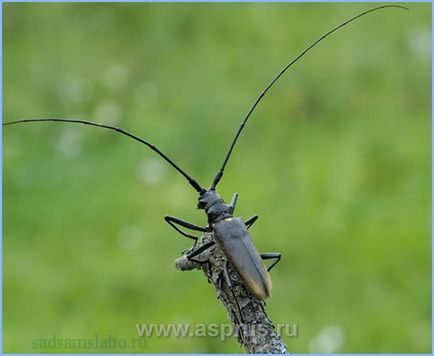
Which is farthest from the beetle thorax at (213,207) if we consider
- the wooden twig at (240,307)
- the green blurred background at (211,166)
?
the green blurred background at (211,166)

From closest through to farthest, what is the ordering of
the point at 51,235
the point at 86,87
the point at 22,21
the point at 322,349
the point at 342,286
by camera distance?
the point at 322,349 < the point at 342,286 < the point at 51,235 < the point at 86,87 < the point at 22,21

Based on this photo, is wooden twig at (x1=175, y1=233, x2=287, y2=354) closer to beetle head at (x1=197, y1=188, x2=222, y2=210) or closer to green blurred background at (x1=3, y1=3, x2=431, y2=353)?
beetle head at (x1=197, y1=188, x2=222, y2=210)

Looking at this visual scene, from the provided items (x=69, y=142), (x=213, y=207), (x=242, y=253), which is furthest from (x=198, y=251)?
(x=69, y=142)

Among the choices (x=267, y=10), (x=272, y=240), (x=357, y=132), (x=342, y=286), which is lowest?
(x=342, y=286)

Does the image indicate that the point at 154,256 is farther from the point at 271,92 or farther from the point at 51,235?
the point at 271,92

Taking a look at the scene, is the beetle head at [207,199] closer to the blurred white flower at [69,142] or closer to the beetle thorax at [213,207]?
the beetle thorax at [213,207]

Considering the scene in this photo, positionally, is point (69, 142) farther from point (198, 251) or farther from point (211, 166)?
point (198, 251)

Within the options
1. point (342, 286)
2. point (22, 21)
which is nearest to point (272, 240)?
point (342, 286)
